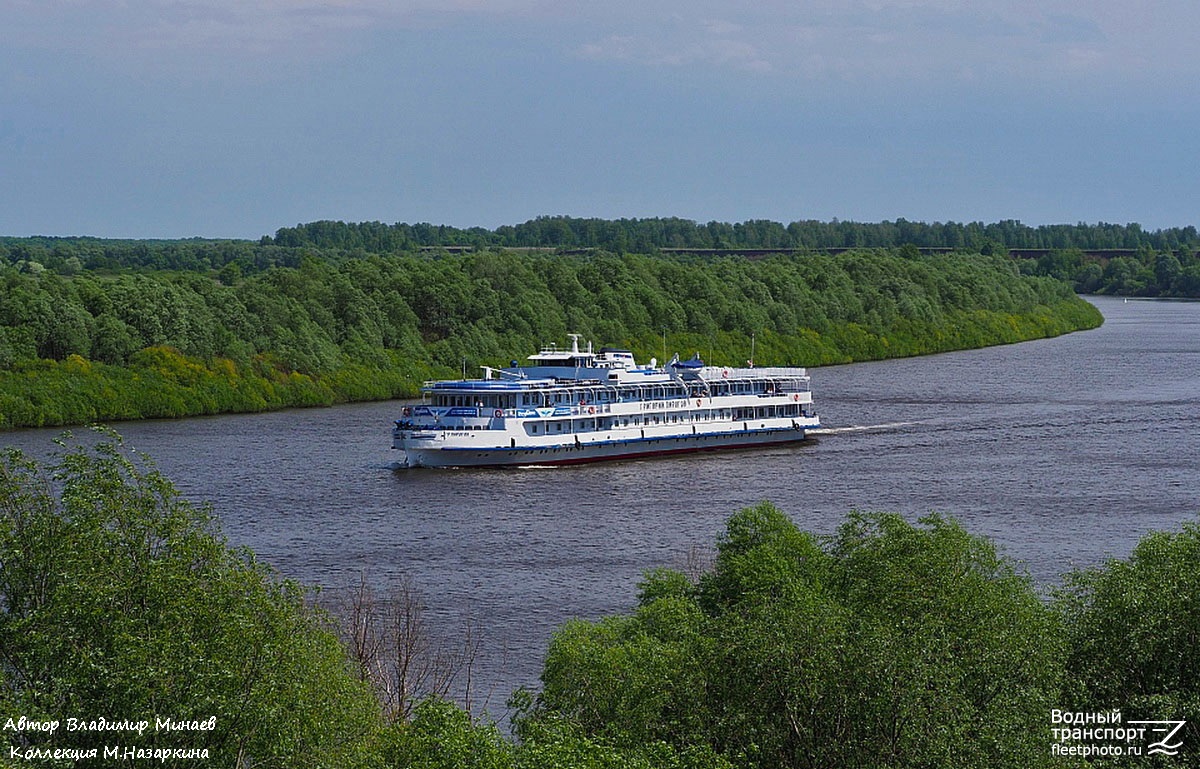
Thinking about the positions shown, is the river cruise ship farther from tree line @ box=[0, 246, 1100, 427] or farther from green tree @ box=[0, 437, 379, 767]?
green tree @ box=[0, 437, 379, 767]

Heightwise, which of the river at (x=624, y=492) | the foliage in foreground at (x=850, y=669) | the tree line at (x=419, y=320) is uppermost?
the tree line at (x=419, y=320)

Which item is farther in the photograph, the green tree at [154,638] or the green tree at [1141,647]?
the green tree at [1141,647]

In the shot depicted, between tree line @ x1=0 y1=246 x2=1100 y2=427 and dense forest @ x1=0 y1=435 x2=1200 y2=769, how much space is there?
44181 mm

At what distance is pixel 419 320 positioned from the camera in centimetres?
8681

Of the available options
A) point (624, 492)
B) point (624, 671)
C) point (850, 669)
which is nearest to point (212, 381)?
point (624, 492)

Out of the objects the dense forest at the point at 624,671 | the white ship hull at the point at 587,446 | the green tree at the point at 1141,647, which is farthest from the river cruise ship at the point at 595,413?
the green tree at the point at 1141,647

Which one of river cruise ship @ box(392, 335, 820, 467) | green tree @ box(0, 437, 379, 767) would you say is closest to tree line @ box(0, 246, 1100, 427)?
river cruise ship @ box(392, 335, 820, 467)

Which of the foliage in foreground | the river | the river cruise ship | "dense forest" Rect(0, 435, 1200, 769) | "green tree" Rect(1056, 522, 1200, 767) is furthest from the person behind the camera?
the river cruise ship

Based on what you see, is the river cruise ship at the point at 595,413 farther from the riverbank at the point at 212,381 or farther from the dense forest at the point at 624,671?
the dense forest at the point at 624,671

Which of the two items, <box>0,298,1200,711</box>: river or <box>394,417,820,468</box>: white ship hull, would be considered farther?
<box>394,417,820,468</box>: white ship hull

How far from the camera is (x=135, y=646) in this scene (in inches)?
669

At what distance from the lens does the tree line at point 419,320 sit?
6775cm

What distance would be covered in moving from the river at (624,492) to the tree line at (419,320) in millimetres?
3690

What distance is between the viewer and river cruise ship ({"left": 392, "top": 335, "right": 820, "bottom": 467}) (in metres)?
52.8
